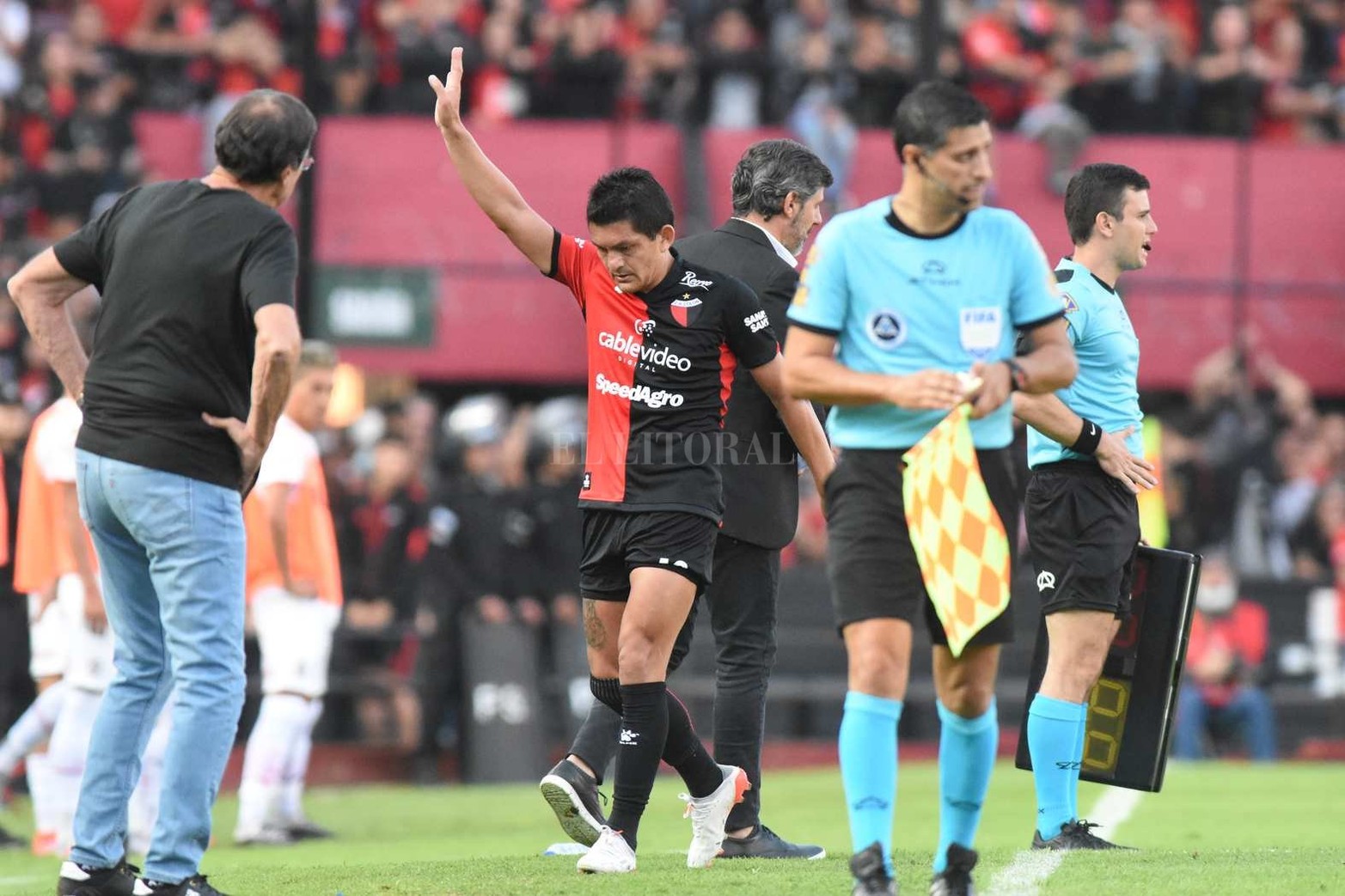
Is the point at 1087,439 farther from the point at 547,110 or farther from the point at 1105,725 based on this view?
the point at 547,110

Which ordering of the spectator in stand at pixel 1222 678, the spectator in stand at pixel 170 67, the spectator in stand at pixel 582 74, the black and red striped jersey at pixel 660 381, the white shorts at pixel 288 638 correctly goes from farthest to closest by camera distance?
the spectator in stand at pixel 582 74, the spectator in stand at pixel 170 67, the spectator in stand at pixel 1222 678, the white shorts at pixel 288 638, the black and red striped jersey at pixel 660 381

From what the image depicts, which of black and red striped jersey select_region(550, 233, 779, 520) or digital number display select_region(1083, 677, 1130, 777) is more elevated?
black and red striped jersey select_region(550, 233, 779, 520)

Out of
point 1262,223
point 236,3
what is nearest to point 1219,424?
point 1262,223

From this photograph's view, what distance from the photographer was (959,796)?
19.7 feet

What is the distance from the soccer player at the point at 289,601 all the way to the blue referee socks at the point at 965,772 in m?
5.39

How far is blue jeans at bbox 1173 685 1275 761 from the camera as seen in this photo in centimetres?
1587

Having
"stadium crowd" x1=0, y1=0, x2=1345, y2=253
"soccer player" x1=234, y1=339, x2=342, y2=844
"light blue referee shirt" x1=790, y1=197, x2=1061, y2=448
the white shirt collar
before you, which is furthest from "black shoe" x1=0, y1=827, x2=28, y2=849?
"stadium crowd" x1=0, y1=0, x2=1345, y2=253

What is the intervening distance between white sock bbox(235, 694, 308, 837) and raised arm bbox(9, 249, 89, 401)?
174 inches

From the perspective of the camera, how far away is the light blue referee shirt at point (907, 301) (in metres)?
5.89

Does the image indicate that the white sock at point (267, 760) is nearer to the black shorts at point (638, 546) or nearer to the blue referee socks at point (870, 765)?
the black shorts at point (638, 546)

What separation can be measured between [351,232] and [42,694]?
8.95 m

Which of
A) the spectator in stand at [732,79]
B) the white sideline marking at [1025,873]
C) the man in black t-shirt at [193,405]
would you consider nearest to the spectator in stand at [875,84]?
the spectator in stand at [732,79]

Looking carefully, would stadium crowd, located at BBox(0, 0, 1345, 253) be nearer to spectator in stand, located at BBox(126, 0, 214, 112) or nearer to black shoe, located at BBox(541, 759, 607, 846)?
spectator in stand, located at BBox(126, 0, 214, 112)

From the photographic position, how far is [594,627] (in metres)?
7.19
